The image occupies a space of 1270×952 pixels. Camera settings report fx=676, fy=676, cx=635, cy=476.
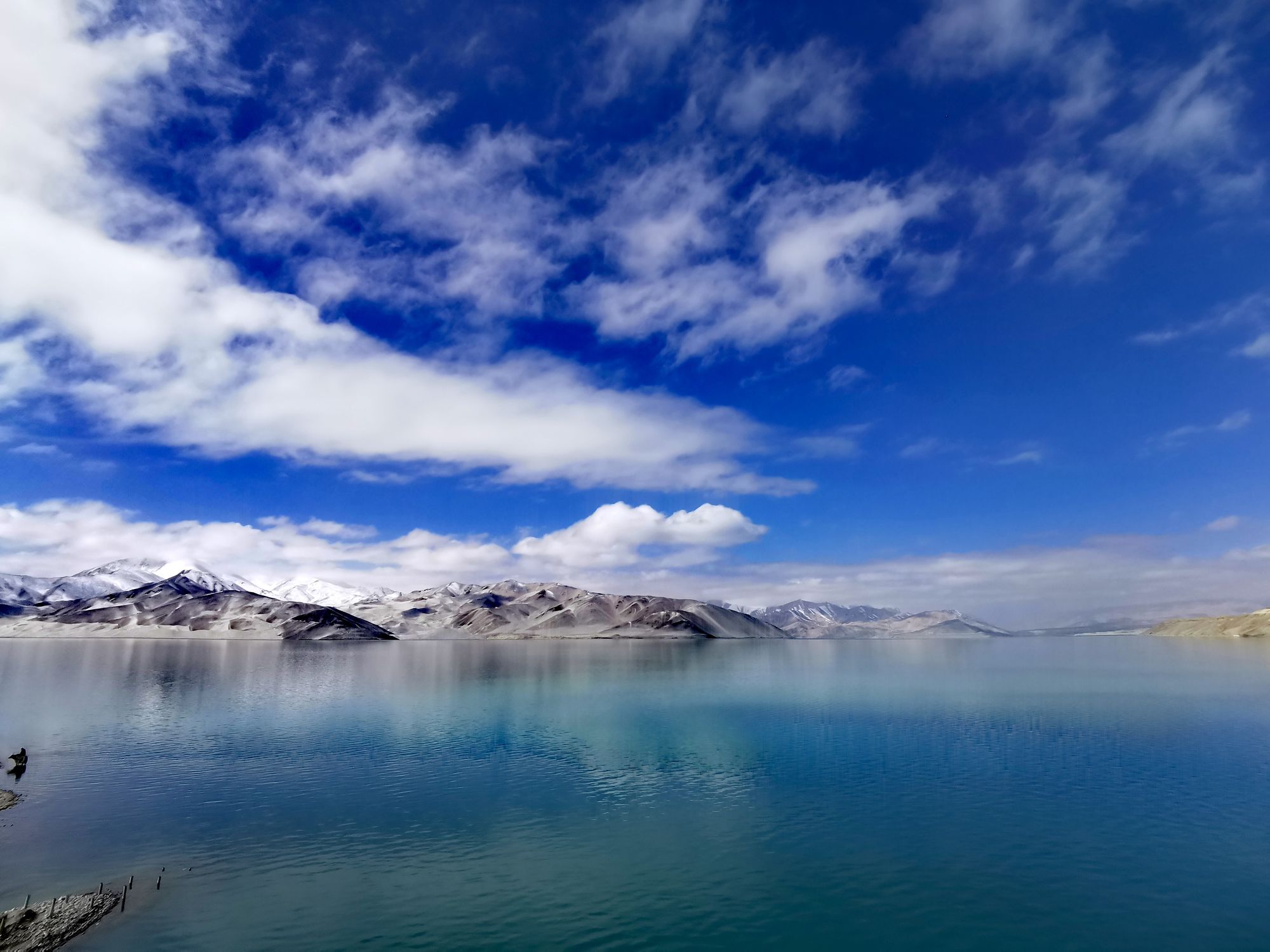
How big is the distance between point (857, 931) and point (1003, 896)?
8.29 m

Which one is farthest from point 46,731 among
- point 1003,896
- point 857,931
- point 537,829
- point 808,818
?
point 1003,896

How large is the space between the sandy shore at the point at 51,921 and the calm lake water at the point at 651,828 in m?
1.19

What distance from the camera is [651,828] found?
3956cm

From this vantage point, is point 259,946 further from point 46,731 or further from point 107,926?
point 46,731

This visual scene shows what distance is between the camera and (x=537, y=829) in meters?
39.4

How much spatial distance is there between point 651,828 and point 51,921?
27.6 meters

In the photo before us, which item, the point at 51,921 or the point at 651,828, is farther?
the point at 651,828

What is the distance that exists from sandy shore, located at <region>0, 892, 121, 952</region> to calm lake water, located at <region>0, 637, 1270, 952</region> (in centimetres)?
119

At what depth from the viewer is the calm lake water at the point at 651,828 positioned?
2808 cm

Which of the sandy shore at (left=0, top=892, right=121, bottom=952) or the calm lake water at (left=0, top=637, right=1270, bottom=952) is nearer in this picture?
the sandy shore at (left=0, top=892, right=121, bottom=952)

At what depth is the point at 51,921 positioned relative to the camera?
27.5 meters

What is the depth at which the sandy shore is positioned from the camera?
2581cm

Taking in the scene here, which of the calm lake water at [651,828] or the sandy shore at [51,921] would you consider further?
the calm lake water at [651,828]

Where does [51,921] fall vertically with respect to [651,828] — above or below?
above
